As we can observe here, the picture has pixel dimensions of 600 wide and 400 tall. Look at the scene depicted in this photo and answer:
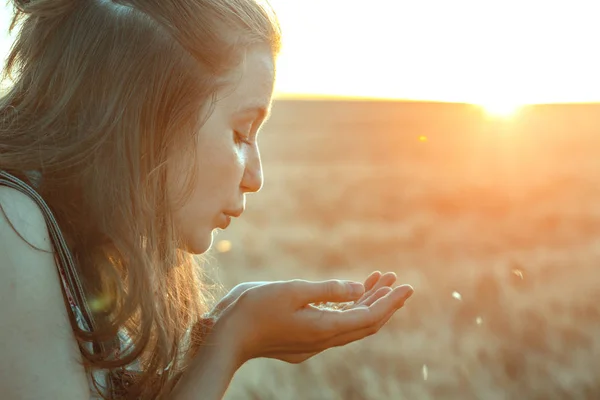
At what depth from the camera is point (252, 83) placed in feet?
6.92

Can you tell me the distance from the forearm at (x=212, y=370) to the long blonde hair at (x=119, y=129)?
0.21 ft

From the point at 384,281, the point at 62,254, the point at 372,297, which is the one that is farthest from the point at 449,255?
the point at 62,254

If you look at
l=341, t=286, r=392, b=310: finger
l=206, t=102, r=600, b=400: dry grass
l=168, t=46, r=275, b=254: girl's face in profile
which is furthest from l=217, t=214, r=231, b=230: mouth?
l=206, t=102, r=600, b=400: dry grass

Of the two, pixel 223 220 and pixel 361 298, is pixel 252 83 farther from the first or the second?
pixel 361 298

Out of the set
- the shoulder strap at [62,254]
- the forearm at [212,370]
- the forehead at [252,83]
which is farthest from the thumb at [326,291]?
the shoulder strap at [62,254]

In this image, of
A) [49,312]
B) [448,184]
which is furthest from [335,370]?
[448,184]

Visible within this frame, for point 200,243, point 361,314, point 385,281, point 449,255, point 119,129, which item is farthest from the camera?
point 449,255

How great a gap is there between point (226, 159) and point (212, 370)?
517mm

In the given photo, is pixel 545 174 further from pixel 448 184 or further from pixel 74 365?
pixel 74 365

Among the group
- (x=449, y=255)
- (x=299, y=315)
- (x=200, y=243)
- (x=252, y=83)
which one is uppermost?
(x=252, y=83)

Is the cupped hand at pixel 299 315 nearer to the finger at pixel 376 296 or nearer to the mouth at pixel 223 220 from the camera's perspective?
the finger at pixel 376 296

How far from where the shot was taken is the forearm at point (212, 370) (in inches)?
78.4

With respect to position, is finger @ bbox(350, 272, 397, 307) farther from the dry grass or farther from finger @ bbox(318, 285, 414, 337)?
the dry grass

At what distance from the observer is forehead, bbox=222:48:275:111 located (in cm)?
207
